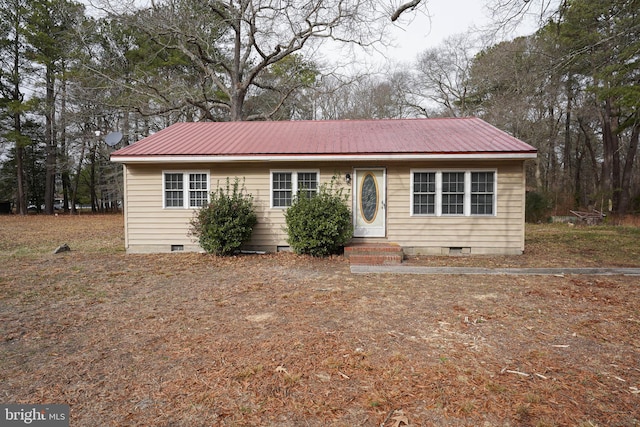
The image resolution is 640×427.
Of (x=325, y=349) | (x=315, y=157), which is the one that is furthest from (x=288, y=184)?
(x=325, y=349)

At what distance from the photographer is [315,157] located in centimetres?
874

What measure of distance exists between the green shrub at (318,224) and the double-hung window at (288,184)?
21.1 inches

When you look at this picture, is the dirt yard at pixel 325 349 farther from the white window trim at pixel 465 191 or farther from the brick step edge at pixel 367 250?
the white window trim at pixel 465 191

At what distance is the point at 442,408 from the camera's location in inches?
96.7

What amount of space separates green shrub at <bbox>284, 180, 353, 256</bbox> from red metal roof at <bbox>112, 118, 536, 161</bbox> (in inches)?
50.1

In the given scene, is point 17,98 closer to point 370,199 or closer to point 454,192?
point 370,199

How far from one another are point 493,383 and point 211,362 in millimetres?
2425

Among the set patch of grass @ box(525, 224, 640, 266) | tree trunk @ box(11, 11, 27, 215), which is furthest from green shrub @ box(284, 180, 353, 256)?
tree trunk @ box(11, 11, 27, 215)

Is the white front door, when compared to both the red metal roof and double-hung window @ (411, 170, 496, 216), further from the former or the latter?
double-hung window @ (411, 170, 496, 216)

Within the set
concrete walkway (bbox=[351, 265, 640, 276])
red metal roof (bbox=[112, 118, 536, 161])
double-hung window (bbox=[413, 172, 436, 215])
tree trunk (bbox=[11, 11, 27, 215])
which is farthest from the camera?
tree trunk (bbox=[11, 11, 27, 215])

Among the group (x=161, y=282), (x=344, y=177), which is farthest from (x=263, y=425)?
(x=344, y=177)

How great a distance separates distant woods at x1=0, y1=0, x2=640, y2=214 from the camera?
16281 mm

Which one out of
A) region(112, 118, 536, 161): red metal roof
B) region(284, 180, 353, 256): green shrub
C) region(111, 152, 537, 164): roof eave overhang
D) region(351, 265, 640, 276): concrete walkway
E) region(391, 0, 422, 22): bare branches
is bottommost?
region(351, 265, 640, 276): concrete walkway

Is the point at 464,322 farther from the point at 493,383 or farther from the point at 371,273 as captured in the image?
the point at 371,273
